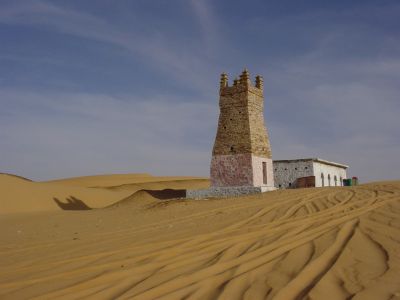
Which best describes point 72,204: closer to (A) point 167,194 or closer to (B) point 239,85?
(A) point 167,194

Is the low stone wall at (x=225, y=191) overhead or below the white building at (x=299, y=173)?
below

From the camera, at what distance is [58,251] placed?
620cm

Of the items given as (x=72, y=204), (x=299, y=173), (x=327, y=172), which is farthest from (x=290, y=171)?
(x=72, y=204)

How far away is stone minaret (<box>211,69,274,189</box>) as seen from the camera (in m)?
18.2

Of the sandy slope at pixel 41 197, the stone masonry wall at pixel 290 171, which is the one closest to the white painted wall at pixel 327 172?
the stone masonry wall at pixel 290 171

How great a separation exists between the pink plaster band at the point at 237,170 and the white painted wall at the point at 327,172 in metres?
10.2

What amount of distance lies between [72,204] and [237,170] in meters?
11.7

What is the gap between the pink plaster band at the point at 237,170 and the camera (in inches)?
709

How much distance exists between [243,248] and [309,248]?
0.84 meters

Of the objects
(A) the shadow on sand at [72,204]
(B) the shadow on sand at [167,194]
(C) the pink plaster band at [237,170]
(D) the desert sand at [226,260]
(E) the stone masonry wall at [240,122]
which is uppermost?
(E) the stone masonry wall at [240,122]

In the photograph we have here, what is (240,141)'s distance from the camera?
726 inches

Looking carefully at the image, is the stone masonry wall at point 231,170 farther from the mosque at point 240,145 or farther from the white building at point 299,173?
the white building at point 299,173

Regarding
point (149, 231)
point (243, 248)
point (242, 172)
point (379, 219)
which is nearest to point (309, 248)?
point (243, 248)

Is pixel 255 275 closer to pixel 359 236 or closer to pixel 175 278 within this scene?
pixel 175 278
